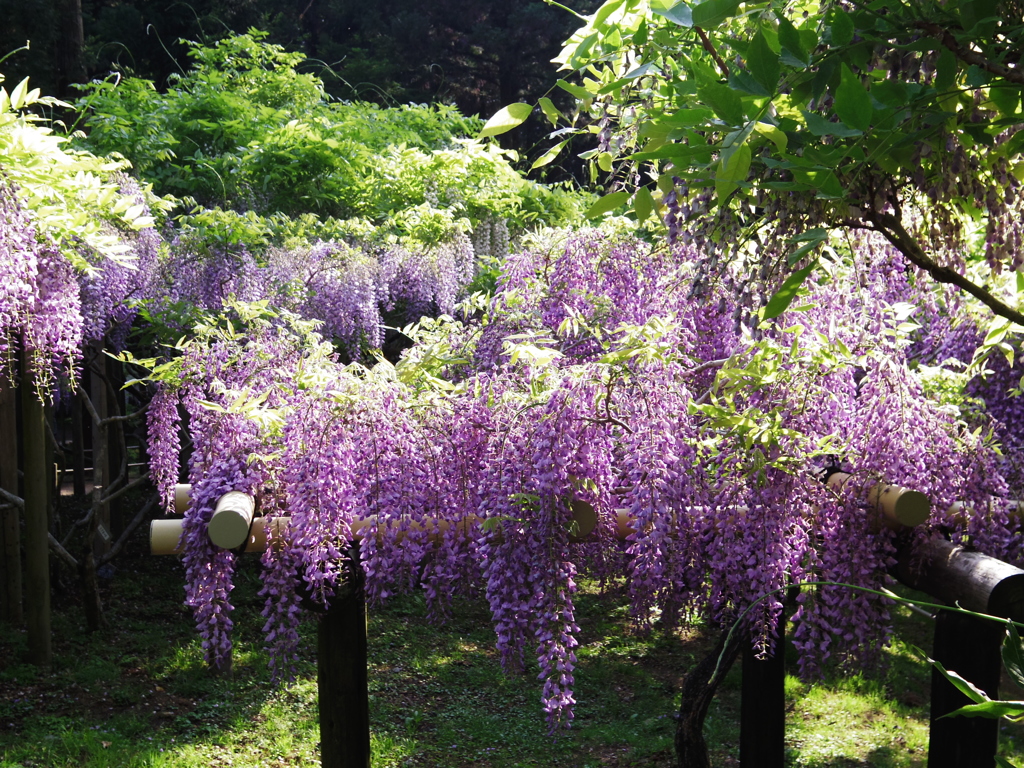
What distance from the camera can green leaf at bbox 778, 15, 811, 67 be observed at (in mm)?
1203

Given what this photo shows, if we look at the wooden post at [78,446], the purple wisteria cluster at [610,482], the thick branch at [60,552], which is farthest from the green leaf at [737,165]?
the wooden post at [78,446]

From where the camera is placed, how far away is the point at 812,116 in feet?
3.89

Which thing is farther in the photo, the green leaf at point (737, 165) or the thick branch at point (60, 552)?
the thick branch at point (60, 552)

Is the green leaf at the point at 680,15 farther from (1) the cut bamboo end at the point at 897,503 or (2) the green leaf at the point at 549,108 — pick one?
(1) the cut bamboo end at the point at 897,503

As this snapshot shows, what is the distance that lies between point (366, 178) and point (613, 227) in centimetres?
348

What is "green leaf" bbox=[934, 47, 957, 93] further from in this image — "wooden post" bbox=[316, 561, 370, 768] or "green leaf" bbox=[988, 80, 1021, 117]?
"wooden post" bbox=[316, 561, 370, 768]

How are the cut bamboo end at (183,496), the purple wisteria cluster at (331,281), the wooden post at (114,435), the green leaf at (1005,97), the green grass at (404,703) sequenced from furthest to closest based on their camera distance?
1. the wooden post at (114,435)
2. the purple wisteria cluster at (331,281)
3. the green grass at (404,703)
4. the cut bamboo end at (183,496)
5. the green leaf at (1005,97)

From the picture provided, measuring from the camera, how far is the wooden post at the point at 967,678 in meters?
2.40

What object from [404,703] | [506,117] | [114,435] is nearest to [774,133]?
[506,117]

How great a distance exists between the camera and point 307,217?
6367 millimetres

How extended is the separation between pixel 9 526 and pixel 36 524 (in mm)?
485

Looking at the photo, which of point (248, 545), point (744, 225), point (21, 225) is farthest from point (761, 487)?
point (21, 225)

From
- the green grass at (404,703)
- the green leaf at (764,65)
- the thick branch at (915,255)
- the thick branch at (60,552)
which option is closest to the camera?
the green leaf at (764,65)

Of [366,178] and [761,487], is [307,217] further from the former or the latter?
[761,487]
